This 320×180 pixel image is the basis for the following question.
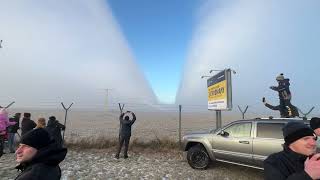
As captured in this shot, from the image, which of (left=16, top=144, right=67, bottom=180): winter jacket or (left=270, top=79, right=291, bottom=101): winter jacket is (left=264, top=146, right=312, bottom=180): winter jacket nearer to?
(left=16, top=144, right=67, bottom=180): winter jacket

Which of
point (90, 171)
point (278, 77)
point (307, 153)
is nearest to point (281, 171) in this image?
point (307, 153)

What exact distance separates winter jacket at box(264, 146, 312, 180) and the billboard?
12026 mm

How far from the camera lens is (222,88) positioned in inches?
617

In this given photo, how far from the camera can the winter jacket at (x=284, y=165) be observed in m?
3.00

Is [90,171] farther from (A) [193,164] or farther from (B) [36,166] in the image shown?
(B) [36,166]

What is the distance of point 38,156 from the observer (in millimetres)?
3023

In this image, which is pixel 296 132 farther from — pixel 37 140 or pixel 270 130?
pixel 270 130

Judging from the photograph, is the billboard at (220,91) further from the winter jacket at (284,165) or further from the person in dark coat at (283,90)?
the winter jacket at (284,165)

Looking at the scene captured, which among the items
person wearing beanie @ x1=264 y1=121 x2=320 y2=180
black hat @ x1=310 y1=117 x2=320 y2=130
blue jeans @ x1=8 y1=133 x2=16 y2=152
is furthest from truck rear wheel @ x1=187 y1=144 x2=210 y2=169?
person wearing beanie @ x1=264 y1=121 x2=320 y2=180

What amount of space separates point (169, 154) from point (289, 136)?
12.4m

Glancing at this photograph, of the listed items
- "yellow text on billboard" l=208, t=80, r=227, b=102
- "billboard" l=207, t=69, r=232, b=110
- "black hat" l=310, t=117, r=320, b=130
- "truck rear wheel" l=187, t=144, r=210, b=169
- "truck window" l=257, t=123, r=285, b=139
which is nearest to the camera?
"black hat" l=310, t=117, r=320, b=130

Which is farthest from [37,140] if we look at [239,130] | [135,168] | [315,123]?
[135,168]

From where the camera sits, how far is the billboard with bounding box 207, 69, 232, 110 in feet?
49.6

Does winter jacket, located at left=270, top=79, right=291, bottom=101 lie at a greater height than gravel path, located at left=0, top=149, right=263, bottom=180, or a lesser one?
greater
